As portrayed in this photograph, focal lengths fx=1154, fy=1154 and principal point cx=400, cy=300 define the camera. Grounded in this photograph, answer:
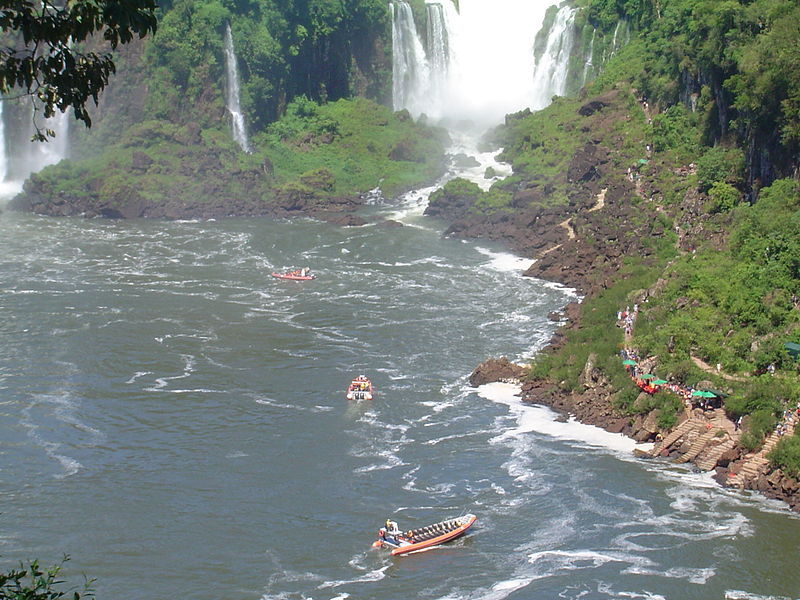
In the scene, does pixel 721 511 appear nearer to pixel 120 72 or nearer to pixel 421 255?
pixel 421 255

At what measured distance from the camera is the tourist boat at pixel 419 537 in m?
30.9

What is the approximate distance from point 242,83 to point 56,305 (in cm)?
4407

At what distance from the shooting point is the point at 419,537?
31219mm

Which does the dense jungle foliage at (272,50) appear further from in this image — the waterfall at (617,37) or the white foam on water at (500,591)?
the white foam on water at (500,591)

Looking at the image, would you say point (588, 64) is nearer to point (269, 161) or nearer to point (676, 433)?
point (269, 161)

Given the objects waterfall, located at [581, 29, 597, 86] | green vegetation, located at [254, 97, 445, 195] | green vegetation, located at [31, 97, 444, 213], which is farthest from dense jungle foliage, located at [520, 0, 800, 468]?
green vegetation, located at [31, 97, 444, 213]

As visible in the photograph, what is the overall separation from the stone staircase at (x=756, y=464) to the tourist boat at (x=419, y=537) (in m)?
8.82

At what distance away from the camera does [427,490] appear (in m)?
35.1

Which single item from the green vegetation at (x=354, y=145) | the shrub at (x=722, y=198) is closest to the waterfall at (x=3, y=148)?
the green vegetation at (x=354, y=145)

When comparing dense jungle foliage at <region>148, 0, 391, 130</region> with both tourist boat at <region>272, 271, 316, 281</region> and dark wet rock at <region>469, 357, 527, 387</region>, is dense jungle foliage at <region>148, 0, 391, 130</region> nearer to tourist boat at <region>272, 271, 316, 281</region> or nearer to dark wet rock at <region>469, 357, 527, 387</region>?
tourist boat at <region>272, 271, 316, 281</region>

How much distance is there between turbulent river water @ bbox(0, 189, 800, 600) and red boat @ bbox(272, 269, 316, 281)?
2.83 ft

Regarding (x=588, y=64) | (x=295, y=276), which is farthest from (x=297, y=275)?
(x=588, y=64)

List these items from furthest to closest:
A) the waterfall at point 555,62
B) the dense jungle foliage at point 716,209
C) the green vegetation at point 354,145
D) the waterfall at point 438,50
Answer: the waterfall at point 438,50 < the waterfall at point 555,62 < the green vegetation at point 354,145 < the dense jungle foliage at point 716,209

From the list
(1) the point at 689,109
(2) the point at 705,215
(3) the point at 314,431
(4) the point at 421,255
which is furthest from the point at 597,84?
(3) the point at 314,431
